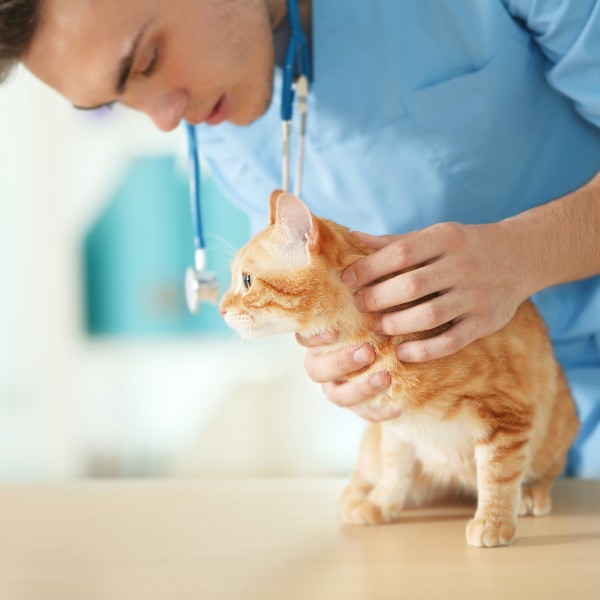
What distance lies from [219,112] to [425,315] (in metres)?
0.48

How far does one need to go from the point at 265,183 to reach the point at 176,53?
33cm

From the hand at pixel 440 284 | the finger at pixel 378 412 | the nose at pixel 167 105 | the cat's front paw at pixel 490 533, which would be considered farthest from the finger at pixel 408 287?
the nose at pixel 167 105

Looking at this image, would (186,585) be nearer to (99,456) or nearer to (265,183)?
(265,183)

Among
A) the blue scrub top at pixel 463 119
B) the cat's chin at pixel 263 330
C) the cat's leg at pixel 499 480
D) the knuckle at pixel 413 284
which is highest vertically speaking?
the blue scrub top at pixel 463 119

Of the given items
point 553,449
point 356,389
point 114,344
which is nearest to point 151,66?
point 356,389

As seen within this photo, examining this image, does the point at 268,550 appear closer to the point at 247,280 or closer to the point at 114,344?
the point at 247,280

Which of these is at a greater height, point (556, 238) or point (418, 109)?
point (418, 109)

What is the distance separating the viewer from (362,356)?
843mm

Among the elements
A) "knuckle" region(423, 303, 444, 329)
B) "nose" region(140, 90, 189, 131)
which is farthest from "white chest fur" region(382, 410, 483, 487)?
"nose" region(140, 90, 189, 131)

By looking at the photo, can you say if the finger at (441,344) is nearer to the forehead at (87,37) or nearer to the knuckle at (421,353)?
the knuckle at (421,353)

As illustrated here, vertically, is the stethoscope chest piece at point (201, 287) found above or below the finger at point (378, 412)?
above

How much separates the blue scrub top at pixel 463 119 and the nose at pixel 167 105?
195 mm

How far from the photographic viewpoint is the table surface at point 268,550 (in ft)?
2.38

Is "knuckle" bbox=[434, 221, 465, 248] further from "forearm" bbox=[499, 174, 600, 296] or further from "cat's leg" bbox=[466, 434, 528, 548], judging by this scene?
"cat's leg" bbox=[466, 434, 528, 548]
